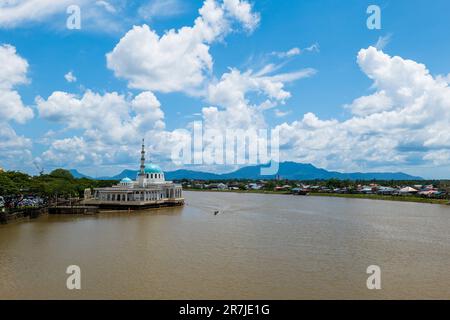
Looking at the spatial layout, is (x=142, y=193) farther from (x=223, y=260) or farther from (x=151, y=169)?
(x=223, y=260)

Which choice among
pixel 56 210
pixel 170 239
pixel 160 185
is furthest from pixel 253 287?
pixel 160 185

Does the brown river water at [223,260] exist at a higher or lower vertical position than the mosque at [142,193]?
lower

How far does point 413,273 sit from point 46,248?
25.1 m

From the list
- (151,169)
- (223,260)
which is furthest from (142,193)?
(223,260)

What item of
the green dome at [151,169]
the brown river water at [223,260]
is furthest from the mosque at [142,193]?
the brown river water at [223,260]

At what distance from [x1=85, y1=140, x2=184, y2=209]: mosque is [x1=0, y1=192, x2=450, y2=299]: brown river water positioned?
1836 centimetres

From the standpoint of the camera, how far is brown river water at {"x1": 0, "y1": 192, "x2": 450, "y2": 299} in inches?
730

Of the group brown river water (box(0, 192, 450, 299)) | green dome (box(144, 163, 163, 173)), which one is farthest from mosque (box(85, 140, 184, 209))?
brown river water (box(0, 192, 450, 299))

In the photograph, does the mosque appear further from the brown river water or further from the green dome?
the brown river water

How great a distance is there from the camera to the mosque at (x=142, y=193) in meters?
61.4

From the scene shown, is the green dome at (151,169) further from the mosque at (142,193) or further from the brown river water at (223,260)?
the brown river water at (223,260)

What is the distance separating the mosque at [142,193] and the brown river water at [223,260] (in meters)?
18.4

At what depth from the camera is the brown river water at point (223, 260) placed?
18531mm

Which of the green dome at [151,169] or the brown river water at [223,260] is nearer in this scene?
the brown river water at [223,260]
